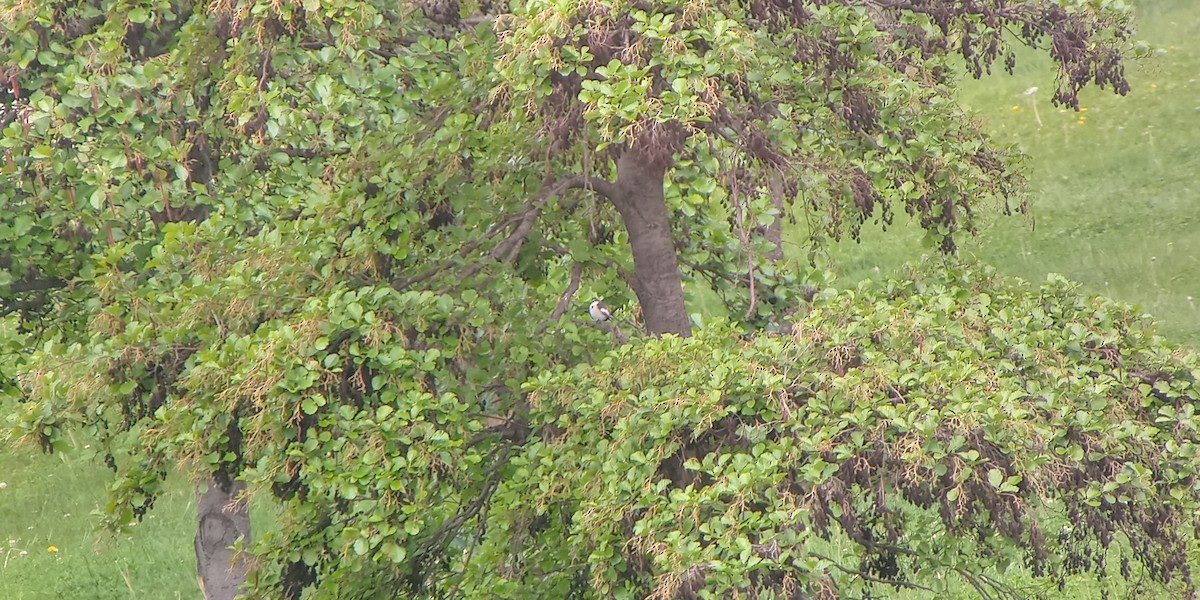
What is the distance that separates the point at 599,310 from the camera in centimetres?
855

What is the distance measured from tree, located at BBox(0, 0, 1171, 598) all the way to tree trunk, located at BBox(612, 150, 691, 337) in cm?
2

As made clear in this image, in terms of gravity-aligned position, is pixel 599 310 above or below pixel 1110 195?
above

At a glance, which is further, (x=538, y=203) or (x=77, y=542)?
(x=77, y=542)

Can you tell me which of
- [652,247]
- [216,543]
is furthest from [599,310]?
[216,543]

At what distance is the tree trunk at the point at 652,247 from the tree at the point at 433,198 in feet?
0.05

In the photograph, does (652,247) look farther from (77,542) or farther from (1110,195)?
(1110,195)

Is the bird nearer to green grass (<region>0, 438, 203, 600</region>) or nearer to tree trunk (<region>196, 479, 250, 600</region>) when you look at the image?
tree trunk (<region>196, 479, 250, 600</region>)

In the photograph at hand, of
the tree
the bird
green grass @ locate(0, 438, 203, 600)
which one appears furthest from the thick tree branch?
green grass @ locate(0, 438, 203, 600)

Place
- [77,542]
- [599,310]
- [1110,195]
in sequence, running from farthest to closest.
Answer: [1110,195] < [77,542] < [599,310]

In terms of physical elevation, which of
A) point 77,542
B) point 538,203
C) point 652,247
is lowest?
point 77,542

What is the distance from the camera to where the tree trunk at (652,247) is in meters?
7.26

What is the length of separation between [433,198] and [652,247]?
46.7 inches

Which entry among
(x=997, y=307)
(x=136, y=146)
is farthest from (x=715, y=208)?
(x=136, y=146)

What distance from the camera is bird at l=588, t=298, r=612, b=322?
8.48 metres
